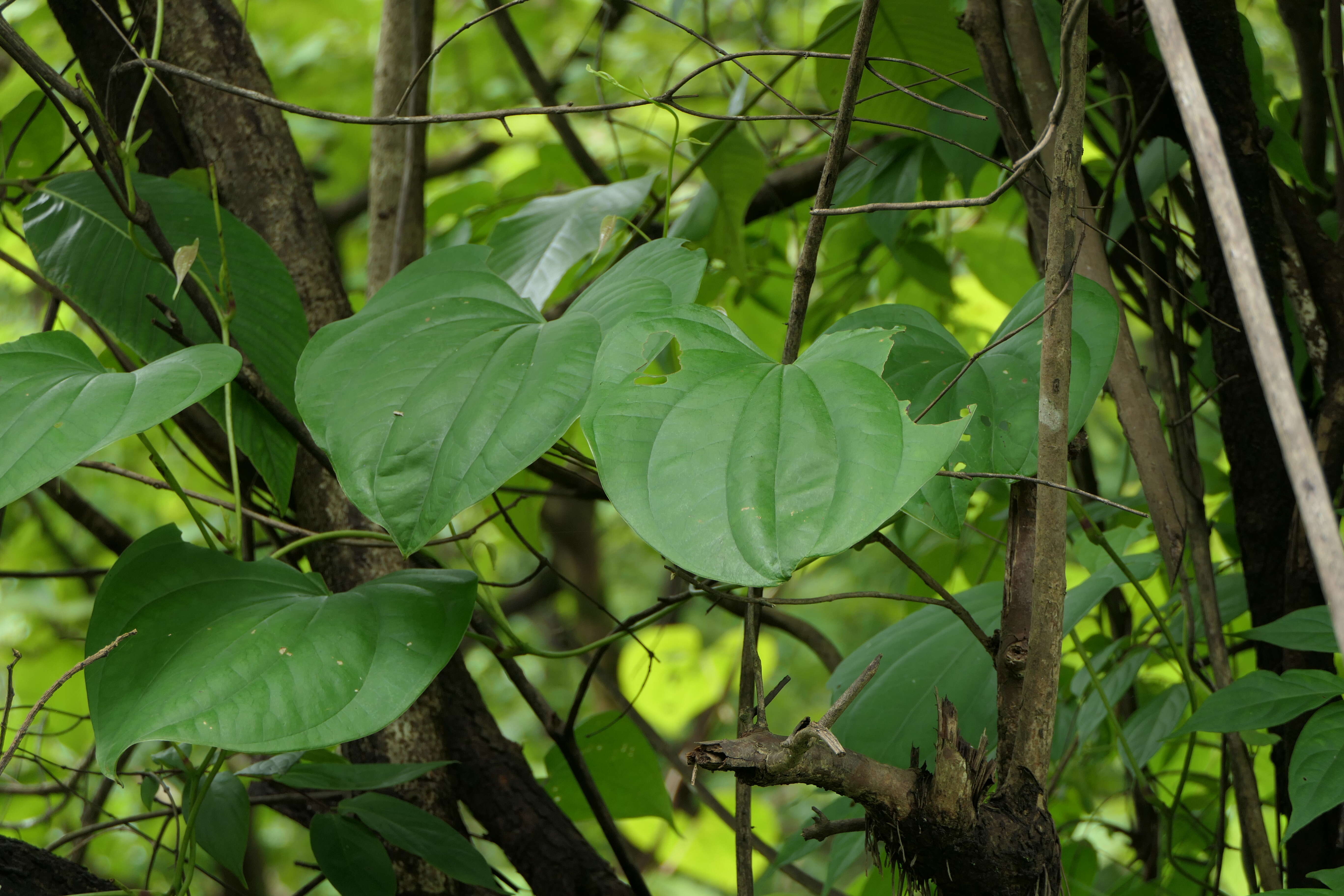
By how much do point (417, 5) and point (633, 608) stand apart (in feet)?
11.0

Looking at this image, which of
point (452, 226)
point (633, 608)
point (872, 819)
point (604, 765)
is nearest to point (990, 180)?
point (452, 226)

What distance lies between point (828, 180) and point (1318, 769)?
401mm

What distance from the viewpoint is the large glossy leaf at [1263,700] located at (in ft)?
1.74

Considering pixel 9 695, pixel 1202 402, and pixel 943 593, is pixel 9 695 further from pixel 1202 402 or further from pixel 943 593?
pixel 1202 402

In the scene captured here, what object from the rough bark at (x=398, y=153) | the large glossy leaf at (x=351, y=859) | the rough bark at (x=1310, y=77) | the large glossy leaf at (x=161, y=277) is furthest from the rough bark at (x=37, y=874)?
the rough bark at (x=1310, y=77)

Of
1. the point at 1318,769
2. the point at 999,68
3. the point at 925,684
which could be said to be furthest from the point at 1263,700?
the point at 999,68

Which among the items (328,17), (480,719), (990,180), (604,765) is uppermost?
(328,17)

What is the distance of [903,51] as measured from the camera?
2.80 ft

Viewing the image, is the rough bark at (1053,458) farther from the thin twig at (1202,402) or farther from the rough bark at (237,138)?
the rough bark at (237,138)

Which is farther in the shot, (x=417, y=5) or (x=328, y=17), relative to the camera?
(x=328, y=17)

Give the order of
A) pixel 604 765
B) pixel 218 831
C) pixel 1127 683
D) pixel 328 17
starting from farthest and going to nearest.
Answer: pixel 328 17, pixel 604 765, pixel 1127 683, pixel 218 831

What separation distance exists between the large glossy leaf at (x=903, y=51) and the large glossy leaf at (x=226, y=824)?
686 mm

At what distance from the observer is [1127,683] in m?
0.73

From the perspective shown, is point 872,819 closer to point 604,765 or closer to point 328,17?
point 604,765
